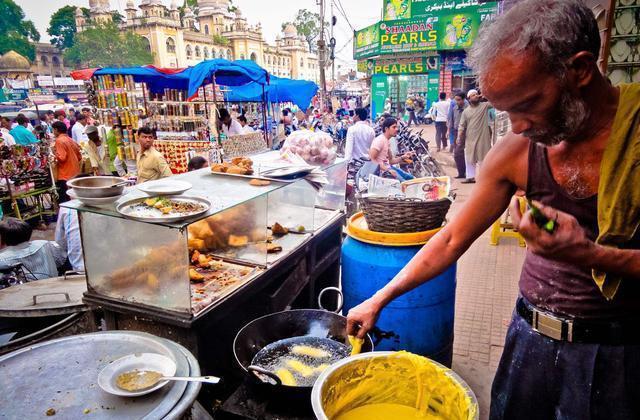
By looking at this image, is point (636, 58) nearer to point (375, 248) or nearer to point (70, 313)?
point (375, 248)

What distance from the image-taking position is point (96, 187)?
231 centimetres

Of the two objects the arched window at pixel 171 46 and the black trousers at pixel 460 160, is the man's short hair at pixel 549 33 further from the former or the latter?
the arched window at pixel 171 46

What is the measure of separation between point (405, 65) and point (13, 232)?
21.6 m

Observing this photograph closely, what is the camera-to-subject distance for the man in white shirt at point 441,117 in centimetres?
1431

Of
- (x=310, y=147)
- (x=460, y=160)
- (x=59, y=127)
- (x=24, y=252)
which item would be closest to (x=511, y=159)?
(x=310, y=147)

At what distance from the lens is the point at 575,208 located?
1335 millimetres

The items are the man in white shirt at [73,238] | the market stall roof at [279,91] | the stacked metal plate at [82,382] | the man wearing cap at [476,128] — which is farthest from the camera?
the market stall roof at [279,91]

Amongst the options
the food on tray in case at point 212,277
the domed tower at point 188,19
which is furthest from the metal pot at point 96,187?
the domed tower at point 188,19

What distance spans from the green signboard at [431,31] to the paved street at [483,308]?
1584 cm

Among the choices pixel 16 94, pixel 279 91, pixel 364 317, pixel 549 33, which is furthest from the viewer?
pixel 16 94

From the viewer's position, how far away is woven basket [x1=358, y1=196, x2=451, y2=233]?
2.64 meters

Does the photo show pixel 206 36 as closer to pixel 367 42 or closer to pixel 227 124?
pixel 367 42

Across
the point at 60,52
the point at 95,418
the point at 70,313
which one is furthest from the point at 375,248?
the point at 60,52

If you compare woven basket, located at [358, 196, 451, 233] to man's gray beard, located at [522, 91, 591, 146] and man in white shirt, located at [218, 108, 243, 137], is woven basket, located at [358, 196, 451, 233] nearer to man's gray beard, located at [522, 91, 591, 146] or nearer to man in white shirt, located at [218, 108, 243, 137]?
man's gray beard, located at [522, 91, 591, 146]
